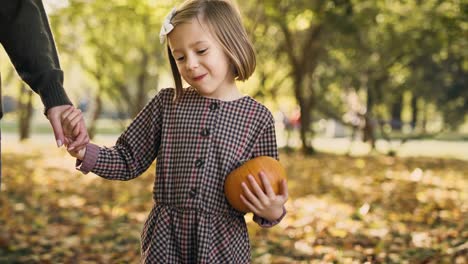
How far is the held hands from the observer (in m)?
2.52

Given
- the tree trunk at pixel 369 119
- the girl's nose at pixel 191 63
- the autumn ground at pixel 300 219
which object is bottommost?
the autumn ground at pixel 300 219

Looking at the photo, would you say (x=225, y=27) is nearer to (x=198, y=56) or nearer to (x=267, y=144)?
(x=198, y=56)

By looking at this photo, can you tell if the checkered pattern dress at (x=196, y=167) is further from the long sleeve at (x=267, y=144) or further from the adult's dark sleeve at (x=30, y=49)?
the adult's dark sleeve at (x=30, y=49)

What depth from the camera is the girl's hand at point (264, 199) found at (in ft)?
7.95

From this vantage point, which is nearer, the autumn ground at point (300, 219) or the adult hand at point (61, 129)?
the adult hand at point (61, 129)

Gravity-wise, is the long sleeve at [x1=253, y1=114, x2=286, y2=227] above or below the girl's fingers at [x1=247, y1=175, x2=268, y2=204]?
above

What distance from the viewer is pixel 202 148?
8.22ft

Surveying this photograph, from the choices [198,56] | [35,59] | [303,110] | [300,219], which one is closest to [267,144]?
[198,56]

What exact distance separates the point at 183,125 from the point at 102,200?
7.00m

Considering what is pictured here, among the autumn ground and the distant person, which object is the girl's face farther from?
the autumn ground

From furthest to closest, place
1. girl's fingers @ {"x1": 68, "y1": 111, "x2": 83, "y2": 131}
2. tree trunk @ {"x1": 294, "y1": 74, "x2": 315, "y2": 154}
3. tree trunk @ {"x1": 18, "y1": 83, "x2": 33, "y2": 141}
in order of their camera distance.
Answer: tree trunk @ {"x1": 18, "y1": 83, "x2": 33, "y2": 141} < tree trunk @ {"x1": 294, "y1": 74, "x2": 315, "y2": 154} < girl's fingers @ {"x1": 68, "y1": 111, "x2": 83, "y2": 131}

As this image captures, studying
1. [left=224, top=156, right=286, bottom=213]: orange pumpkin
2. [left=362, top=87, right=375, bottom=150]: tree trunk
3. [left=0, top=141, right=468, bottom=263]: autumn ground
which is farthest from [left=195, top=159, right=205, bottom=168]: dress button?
[left=362, top=87, right=375, bottom=150]: tree trunk

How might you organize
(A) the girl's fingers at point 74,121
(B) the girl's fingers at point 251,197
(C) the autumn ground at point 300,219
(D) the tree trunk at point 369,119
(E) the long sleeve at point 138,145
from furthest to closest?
(D) the tree trunk at point 369,119 < (C) the autumn ground at point 300,219 < (E) the long sleeve at point 138,145 < (A) the girl's fingers at point 74,121 < (B) the girl's fingers at point 251,197

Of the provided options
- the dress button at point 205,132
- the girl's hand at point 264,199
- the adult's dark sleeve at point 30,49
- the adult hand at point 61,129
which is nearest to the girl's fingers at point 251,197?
the girl's hand at point 264,199
